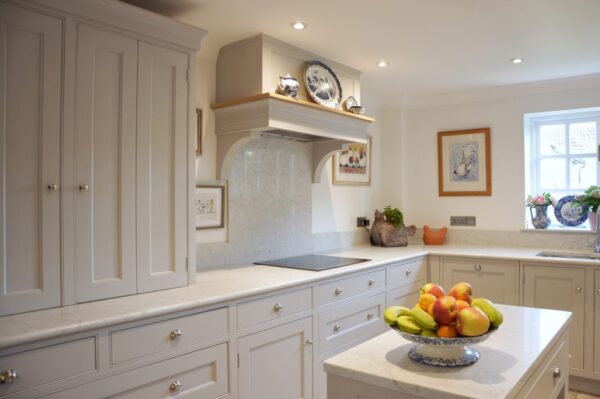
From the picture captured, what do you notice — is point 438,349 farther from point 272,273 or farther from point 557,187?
point 557,187

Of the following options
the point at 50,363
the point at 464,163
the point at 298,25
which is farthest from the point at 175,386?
the point at 464,163

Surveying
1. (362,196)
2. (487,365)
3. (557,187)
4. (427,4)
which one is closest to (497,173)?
(557,187)

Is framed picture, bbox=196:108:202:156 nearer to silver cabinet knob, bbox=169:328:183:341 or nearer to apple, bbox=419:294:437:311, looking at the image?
silver cabinet knob, bbox=169:328:183:341

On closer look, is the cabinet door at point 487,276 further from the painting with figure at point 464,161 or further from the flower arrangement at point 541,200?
the painting with figure at point 464,161

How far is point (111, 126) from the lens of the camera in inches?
78.4

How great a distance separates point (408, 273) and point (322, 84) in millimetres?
1558

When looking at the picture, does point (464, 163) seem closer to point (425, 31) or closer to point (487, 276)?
point (487, 276)

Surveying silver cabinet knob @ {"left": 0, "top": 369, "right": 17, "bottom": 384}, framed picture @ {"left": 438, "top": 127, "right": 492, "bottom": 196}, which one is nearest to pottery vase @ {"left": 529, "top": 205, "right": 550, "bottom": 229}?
framed picture @ {"left": 438, "top": 127, "right": 492, "bottom": 196}

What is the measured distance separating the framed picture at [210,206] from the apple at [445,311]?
1.82m

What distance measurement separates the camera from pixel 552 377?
159cm

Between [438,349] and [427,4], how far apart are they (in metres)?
1.77

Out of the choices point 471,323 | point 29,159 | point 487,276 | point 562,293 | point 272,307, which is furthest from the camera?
point 487,276

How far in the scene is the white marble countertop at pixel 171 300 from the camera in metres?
1.56

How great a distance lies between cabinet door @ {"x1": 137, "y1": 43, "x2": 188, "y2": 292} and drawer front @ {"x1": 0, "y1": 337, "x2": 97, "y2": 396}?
480 mm
